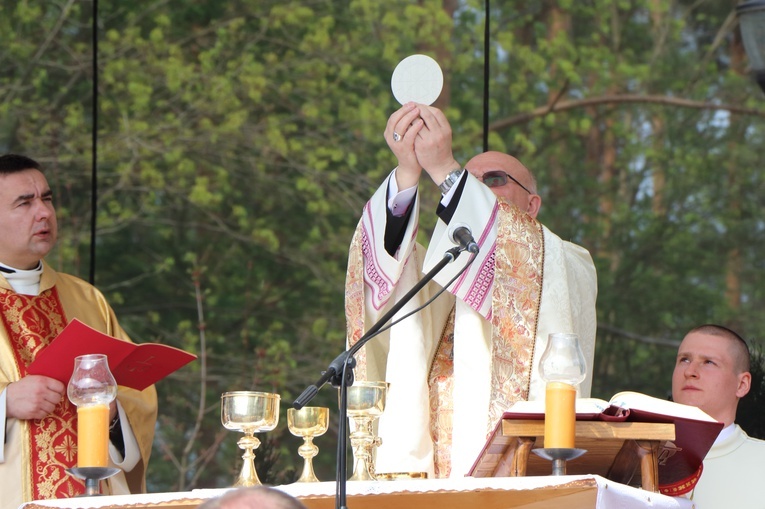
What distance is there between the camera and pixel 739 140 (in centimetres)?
904

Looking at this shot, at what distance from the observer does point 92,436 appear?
346cm

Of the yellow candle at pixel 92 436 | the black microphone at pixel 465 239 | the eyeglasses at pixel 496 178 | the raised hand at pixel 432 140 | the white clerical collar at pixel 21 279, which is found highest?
the raised hand at pixel 432 140

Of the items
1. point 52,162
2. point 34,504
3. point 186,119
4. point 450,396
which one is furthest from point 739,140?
point 34,504

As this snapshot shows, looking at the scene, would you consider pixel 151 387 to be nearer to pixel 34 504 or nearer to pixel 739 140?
pixel 34 504

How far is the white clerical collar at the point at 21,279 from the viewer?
4.79 meters

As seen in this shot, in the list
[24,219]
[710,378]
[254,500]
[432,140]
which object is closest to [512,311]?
[432,140]

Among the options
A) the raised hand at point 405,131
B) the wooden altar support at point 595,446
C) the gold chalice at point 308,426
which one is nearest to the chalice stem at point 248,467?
the gold chalice at point 308,426

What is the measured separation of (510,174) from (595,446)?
144cm

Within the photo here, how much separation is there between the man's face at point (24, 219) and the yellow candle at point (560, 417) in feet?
7.18

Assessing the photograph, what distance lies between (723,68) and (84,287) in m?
5.64

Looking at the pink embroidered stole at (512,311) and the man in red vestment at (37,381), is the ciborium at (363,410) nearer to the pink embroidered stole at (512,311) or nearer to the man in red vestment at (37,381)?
the pink embroidered stole at (512,311)

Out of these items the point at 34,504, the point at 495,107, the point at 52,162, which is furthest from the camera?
the point at 495,107

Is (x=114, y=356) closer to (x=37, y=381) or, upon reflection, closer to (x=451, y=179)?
(x=37, y=381)

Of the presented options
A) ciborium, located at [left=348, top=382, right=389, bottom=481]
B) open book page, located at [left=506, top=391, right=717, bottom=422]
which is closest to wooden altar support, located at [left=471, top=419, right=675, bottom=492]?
open book page, located at [left=506, top=391, right=717, bottom=422]
